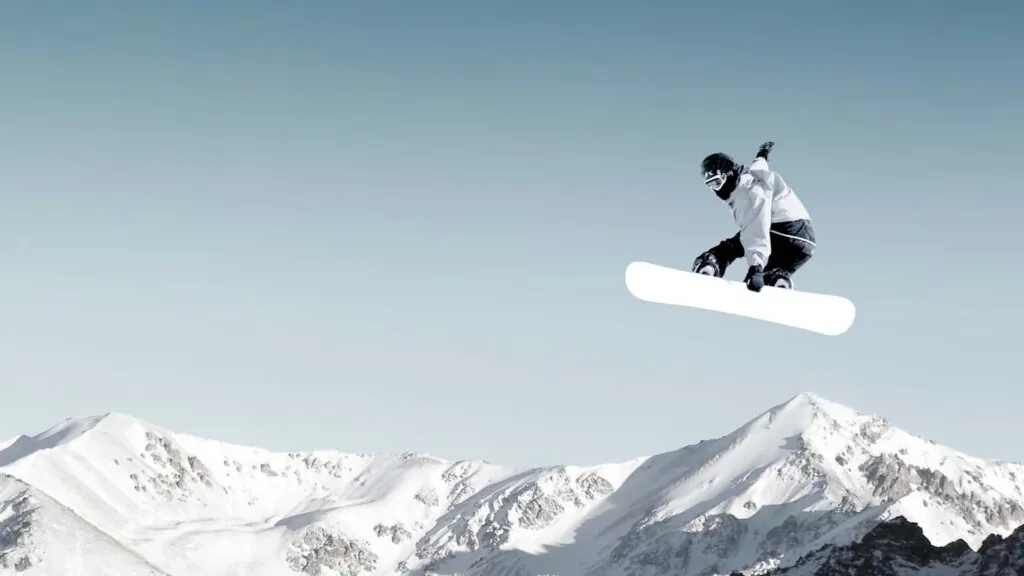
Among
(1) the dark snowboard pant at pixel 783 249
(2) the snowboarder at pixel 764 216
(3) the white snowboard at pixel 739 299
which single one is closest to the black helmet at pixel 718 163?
(2) the snowboarder at pixel 764 216

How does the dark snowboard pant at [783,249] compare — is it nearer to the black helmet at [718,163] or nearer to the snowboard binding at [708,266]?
the snowboard binding at [708,266]

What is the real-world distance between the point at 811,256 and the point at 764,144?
211 cm

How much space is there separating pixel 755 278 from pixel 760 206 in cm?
126

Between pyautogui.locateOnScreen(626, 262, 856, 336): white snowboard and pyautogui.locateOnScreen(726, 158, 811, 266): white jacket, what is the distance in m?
1.46

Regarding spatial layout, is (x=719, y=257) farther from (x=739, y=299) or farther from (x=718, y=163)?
(x=718, y=163)

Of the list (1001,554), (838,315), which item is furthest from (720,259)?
(1001,554)

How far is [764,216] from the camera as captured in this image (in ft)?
61.1

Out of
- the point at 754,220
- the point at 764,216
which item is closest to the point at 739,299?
the point at 754,220

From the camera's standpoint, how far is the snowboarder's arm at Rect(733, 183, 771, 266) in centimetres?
1859

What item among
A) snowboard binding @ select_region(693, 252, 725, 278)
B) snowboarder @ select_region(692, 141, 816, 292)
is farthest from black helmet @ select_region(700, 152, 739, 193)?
snowboard binding @ select_region(693, 252, 725, 278)

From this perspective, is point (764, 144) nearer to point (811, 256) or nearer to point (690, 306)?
point (811, 256)

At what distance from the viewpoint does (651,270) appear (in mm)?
21781

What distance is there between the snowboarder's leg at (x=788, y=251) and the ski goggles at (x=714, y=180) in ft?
5.12

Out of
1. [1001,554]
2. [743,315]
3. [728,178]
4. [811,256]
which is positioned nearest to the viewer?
[728,178]
